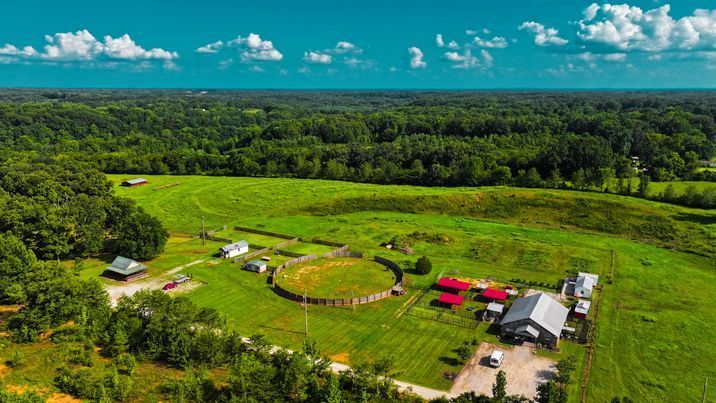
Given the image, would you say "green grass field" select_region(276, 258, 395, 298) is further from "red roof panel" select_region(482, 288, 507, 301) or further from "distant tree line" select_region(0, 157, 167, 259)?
"distant tree line" select_region(0, 157, 167, 259)

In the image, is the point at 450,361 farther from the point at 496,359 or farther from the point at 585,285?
the point at 585,285

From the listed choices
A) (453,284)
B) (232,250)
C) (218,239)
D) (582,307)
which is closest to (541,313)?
(582,307)

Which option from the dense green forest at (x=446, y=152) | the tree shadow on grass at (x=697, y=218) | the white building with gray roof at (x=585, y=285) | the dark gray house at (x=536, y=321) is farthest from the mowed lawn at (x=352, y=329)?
the dense green forest at (x=446, y=152)

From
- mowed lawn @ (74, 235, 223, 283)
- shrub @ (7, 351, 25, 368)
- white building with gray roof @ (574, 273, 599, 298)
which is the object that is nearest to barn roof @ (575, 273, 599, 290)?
white building with gray roof @ (574, 273, 599, 298)

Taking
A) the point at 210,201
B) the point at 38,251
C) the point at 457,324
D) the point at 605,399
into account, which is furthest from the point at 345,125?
the point at 605,399

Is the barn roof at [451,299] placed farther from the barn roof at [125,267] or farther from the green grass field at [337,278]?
the barn roof at [125,267]

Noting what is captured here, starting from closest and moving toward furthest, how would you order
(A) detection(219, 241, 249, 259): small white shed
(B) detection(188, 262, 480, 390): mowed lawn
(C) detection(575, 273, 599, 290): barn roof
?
(B) detection(188, 262, 480, 390): mowed lawn
(C) detection(575, 273, 599, 290): barn roof
(A) detection(219, 241, 249, 259): small white shed

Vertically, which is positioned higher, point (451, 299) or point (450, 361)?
point (451, 299)
